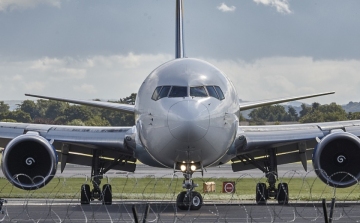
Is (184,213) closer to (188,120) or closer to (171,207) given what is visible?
(171,207)

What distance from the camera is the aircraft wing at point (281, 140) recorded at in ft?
79.9

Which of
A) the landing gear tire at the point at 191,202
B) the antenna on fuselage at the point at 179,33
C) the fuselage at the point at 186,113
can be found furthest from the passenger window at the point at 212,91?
the antenna on fuselage at the point at 179,33

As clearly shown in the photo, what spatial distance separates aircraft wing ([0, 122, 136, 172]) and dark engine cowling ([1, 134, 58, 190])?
1.53 ft

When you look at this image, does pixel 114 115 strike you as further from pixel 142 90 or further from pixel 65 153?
pixel 142 90

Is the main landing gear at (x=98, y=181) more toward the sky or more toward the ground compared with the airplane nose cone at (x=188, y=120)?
more toward the ground

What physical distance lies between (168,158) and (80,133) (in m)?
5.14

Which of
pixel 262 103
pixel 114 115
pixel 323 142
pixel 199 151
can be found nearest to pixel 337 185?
pixel 323 142

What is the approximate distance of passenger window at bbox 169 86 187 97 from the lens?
784 inches

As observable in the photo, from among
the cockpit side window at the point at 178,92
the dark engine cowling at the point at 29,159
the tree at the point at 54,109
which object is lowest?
the dark engine cowling at the point at 29,159

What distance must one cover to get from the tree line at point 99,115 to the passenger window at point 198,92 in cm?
4156

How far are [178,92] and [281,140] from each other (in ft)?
19.1

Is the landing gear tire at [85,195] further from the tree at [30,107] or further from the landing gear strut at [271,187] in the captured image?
the tree at [30,107]

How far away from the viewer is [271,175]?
26.0m

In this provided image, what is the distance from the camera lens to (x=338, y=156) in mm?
23672
